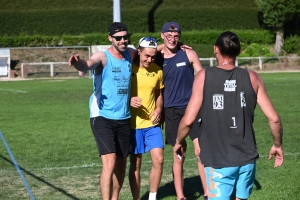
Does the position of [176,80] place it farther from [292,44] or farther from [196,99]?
[292,44]

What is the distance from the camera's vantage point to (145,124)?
24.3ft

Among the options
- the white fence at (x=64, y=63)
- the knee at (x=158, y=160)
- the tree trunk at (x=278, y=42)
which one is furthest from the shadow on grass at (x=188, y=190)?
the tree trunk at (x=278, y=42)

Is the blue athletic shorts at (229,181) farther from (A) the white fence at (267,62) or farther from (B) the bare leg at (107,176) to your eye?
(A) the white fence at (267,62)

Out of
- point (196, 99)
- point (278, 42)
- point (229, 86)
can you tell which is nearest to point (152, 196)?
point (196, 99)

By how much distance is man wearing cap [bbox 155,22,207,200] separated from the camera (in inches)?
301

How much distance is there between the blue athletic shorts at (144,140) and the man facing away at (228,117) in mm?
2353

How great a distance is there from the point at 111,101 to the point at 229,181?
2.36 meters

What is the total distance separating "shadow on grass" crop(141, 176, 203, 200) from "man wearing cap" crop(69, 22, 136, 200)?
45.4 inches

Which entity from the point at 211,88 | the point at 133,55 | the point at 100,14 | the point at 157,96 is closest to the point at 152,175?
the point at 157,96

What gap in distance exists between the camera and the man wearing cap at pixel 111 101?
684cm

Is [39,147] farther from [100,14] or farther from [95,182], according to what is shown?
[100,14]

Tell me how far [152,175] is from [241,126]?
270 cm

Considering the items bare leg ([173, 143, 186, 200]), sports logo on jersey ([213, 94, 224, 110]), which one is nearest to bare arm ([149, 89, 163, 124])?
bare leg ([173, 143, 186, 200])

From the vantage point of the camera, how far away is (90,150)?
37.0ft
